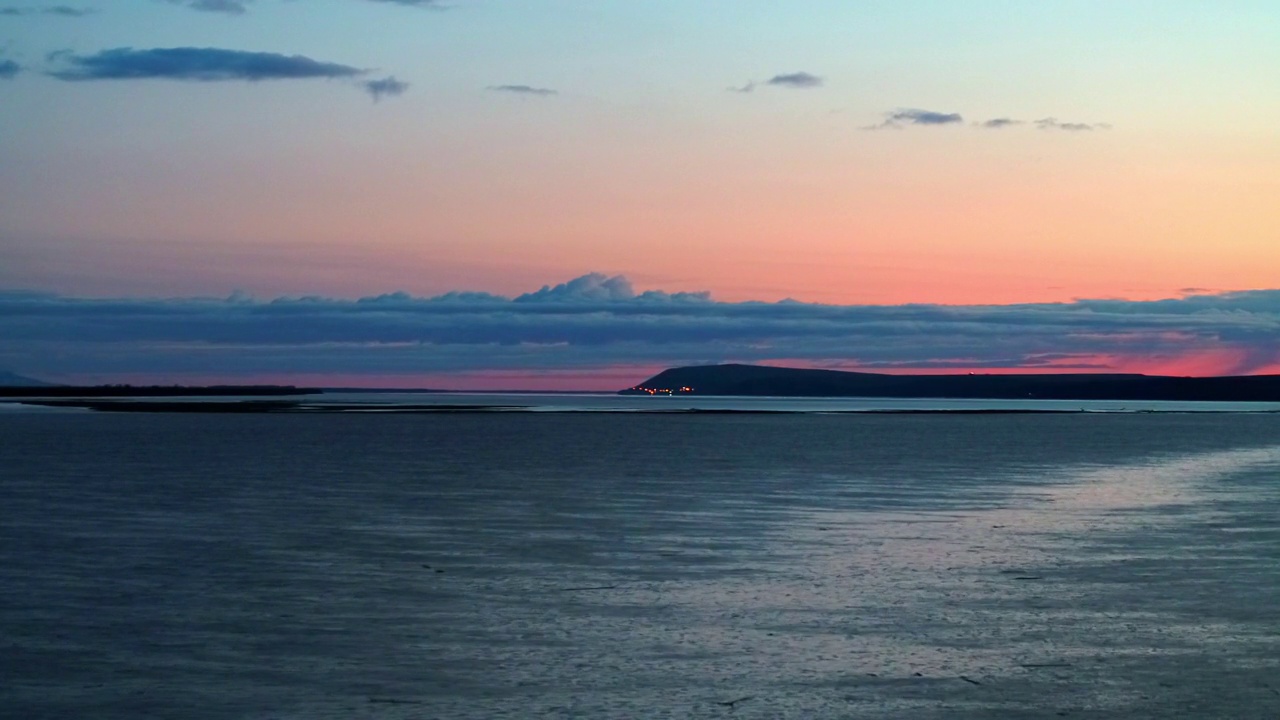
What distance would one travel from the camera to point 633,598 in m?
17.6

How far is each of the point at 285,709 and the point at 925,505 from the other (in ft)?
71.6

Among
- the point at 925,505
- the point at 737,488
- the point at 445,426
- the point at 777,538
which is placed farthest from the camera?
the point at 445,426

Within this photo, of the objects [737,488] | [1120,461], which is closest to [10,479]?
[737,488]

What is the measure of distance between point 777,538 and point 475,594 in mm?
8008

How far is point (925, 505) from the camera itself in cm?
3142

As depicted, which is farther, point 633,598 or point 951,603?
point 633,598

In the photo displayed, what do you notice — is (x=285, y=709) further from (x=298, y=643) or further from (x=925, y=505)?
(x=925, y=505)

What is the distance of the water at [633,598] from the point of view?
41.0ft

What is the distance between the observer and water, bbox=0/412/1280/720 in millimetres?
12492

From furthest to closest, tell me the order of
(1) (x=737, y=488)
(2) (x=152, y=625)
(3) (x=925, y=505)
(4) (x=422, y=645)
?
1. (1) (x=737, y=488)
2. (3) (x=925, y=505)
3. (2) (x=152, y=625)
4. (4) (x=422, y=645)

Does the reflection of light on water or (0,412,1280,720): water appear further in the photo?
the reflection of light on water

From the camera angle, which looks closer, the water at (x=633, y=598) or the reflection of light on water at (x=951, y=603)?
the water at (x=633, y=598)

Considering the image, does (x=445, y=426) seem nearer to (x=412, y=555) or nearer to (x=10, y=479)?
(x=10, y=479)

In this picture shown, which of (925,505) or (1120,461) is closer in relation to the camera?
(925,505)
